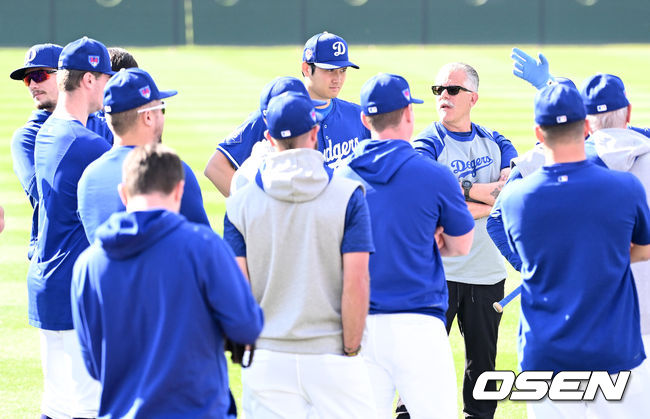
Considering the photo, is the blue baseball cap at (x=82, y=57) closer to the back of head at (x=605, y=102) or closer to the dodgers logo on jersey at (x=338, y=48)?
the dodgers logo on jersey at (x=338, y=48)

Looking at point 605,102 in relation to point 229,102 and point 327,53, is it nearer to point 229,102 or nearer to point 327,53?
point 327,53

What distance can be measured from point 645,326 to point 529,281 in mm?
720

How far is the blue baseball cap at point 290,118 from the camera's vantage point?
4.02 metres

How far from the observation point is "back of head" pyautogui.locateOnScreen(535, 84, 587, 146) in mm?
3906

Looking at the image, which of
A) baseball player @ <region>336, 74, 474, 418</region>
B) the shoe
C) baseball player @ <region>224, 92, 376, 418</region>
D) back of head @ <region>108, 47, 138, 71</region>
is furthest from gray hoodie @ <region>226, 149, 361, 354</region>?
back of head @ <region>108, 47, 138, 71</region>

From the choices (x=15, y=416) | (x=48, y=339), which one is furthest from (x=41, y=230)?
(x=15, y=416)

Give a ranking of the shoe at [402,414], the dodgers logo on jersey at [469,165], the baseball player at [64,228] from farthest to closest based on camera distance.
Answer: the dodgers logo on jersey at [469,165] → the shoe at [402,414] → the baseball player at [64,228]

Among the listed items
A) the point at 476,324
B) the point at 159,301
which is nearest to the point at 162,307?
the point at 159,301

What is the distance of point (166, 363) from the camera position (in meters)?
3.20

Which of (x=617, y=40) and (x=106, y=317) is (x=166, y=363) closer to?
(x=106, y=317)

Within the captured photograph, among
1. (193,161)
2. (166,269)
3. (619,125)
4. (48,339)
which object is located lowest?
(193,161)

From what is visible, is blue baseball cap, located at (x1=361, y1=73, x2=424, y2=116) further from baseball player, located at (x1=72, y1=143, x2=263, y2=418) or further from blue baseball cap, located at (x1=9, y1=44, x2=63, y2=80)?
blue baseball cap, located at (x1=9, y1=44, x2=63, y2=80)

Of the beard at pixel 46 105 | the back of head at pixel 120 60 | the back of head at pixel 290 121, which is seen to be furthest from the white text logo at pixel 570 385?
the back of head at pixel 120 60

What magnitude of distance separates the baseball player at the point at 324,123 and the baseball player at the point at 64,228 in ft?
4.23
